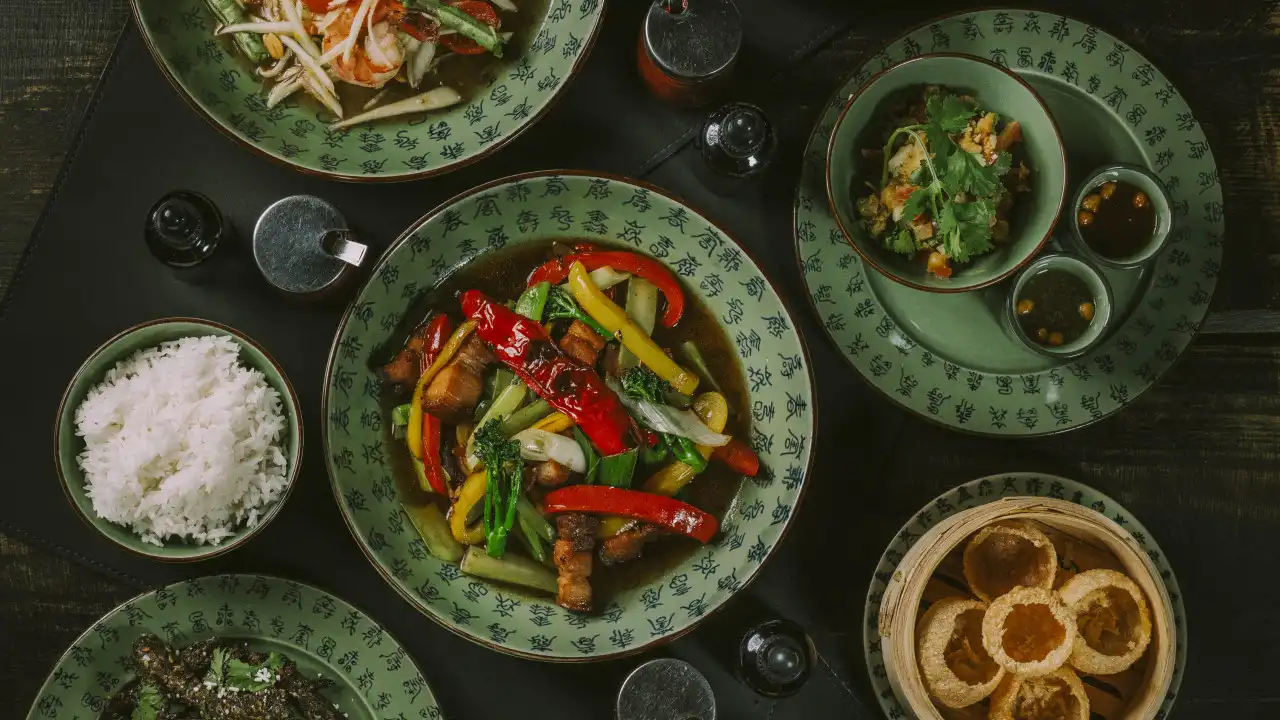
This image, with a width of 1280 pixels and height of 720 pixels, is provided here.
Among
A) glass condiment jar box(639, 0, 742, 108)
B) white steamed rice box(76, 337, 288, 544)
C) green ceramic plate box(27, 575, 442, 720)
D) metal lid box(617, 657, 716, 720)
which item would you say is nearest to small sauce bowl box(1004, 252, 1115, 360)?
glass condiment jar box(639, 0, 742, 108)

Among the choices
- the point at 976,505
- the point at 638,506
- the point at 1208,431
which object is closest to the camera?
the point at 638,506

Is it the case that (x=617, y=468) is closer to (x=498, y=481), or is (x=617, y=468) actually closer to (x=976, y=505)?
(x=498, y=481)

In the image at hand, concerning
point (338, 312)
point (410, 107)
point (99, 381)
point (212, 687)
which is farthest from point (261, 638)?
point (410, 107)

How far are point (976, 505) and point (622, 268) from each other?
4.32 feet

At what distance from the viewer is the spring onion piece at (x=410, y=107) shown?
2.92 m

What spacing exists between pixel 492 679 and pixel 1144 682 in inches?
77.4

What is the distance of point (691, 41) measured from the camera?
2.86 meters

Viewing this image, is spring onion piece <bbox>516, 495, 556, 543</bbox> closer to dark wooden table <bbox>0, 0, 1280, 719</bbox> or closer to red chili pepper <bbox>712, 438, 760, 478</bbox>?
red chili pepper <bbox>712, 438, 760, 478</bbox>

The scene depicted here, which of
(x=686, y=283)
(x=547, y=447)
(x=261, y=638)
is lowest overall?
(x=261, y=638)

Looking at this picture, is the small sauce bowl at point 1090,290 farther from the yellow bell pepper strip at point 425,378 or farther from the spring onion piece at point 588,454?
the yellow bell pepper strip at point 425,378

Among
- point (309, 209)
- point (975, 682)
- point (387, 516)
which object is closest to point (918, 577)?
point (975, 682)

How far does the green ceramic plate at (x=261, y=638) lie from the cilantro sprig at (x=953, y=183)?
2.04m

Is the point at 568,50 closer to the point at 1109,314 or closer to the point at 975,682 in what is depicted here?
the point at 1109,314

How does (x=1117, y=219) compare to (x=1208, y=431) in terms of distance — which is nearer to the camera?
(x=1117, y=219)
